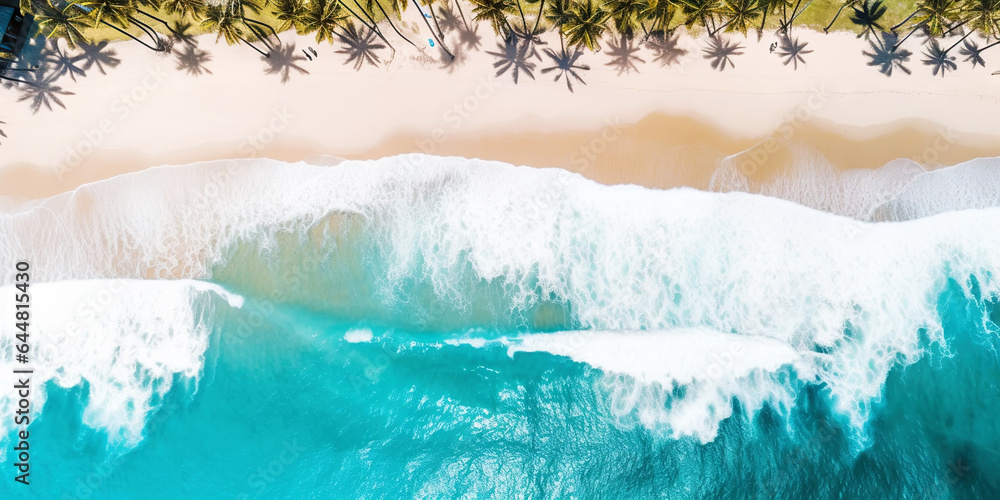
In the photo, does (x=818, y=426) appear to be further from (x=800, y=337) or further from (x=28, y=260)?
(x=28, y=260)

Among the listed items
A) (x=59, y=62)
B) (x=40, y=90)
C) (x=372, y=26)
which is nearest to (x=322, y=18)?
(x=372, y=26)

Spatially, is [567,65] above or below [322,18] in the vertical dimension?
below

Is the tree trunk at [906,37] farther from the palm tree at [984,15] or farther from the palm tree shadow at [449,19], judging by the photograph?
the palm tree shadow at [449,19]

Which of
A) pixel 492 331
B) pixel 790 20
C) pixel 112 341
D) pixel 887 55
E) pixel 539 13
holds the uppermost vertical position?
pixel 790 20

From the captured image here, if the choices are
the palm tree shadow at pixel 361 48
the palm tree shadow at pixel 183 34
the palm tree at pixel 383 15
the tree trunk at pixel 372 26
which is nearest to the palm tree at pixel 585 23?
the palm tree at pixel 383 15

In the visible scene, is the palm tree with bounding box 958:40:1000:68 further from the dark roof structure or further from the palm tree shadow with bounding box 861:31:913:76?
the dark roof structure

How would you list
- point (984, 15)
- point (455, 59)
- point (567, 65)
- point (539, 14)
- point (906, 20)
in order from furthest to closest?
point (455, 59)
point (567, 65)
point (906, 20)
point (539, 14)
point (984, 15)

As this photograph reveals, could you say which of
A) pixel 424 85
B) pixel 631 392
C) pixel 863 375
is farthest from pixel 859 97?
pixel 424 85

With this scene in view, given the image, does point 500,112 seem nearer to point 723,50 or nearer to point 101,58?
point 723,50

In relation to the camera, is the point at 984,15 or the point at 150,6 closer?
the point at 984,15
